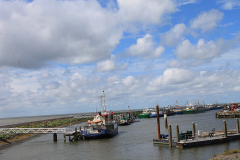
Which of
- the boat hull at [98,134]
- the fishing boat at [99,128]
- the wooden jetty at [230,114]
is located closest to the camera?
the boat hull at [98,134]

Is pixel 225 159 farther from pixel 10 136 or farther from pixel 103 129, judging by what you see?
pixel 10 136

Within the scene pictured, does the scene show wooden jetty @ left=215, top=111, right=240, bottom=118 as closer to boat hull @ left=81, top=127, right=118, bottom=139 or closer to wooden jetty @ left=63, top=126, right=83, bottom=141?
boat hull @ left=81, top=127, right=118, bottom=139

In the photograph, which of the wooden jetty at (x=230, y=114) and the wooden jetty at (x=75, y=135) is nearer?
the wooden jetty at (x=75, y=135)

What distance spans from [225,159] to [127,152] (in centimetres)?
1545

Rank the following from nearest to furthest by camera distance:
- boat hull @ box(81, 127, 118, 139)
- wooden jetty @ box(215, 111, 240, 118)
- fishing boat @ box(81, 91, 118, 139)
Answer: boat hull @ box(81, 127, 118, 139), fishing boat @ box(81, 91, 118, 139), wooden jetty @ box(215, 111, 240, 118)

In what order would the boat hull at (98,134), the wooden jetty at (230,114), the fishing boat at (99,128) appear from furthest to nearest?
the wooden jetty at (230,114) < the fishing boat at (99,128) < the boat hull at (98,134)

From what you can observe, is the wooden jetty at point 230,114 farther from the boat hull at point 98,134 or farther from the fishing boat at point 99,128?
the boat hull at point 98,134

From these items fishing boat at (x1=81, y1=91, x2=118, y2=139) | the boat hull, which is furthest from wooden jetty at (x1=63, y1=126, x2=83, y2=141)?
the boat hull

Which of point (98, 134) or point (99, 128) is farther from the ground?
point (99, 128)

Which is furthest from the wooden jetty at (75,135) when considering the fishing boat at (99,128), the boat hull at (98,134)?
the boat hull at (98,134)

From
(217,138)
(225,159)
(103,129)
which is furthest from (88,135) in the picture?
(225,159)

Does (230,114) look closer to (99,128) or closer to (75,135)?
(99,128)

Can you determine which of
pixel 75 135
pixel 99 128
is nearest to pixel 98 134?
pixel 99 128

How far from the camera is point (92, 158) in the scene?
3281cm
